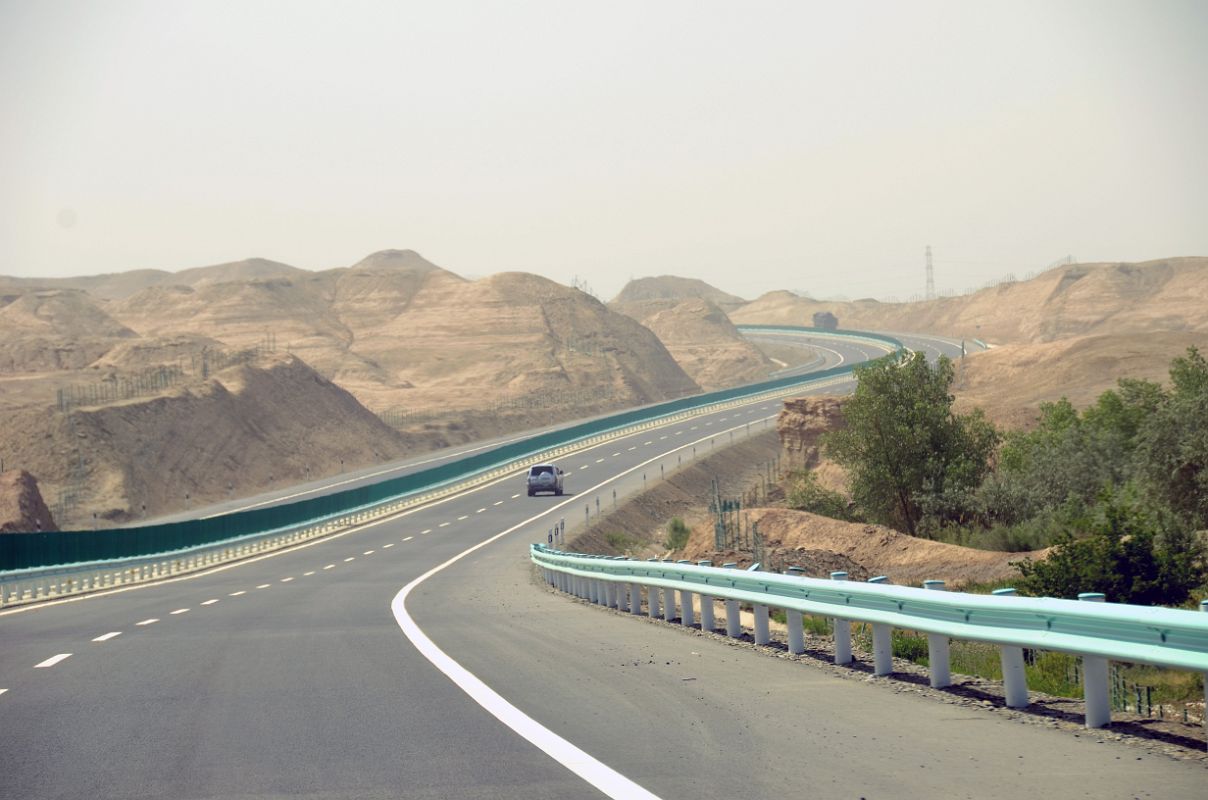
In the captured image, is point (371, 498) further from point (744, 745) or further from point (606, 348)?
point (606, 348)

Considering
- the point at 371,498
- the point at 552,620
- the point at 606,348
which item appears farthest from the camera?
the point at 606,348

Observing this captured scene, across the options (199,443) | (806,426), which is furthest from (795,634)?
(199,443)

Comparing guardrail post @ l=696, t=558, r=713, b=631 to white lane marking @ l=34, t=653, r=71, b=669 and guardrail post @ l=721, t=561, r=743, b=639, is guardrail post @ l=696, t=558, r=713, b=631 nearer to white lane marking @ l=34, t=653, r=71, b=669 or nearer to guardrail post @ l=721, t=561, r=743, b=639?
guardrail post @ l=721, t=561, r=743, b=639

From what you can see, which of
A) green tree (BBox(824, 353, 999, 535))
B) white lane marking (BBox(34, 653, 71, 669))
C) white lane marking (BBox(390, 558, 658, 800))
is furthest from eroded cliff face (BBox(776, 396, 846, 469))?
white lane marking (BBox(34, 653, 71, 669))

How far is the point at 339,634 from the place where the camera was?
1753cm

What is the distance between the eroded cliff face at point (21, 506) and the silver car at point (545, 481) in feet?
70.3

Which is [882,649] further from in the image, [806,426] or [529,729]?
[806,426]

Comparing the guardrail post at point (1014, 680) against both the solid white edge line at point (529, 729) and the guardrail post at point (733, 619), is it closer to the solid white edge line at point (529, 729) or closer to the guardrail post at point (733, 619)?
the solid white edge line at point (529, 729)

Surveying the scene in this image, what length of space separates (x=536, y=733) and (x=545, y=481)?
60.4 meters

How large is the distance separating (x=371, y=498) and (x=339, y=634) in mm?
49839

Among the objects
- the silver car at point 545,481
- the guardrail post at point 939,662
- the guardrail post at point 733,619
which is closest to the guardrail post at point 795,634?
the guardrail post at point 733,619

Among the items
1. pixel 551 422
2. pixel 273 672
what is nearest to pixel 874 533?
pixel 273 672

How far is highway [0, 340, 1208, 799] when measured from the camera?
7.43 metres

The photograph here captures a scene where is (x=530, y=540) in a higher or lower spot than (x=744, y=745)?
lower
